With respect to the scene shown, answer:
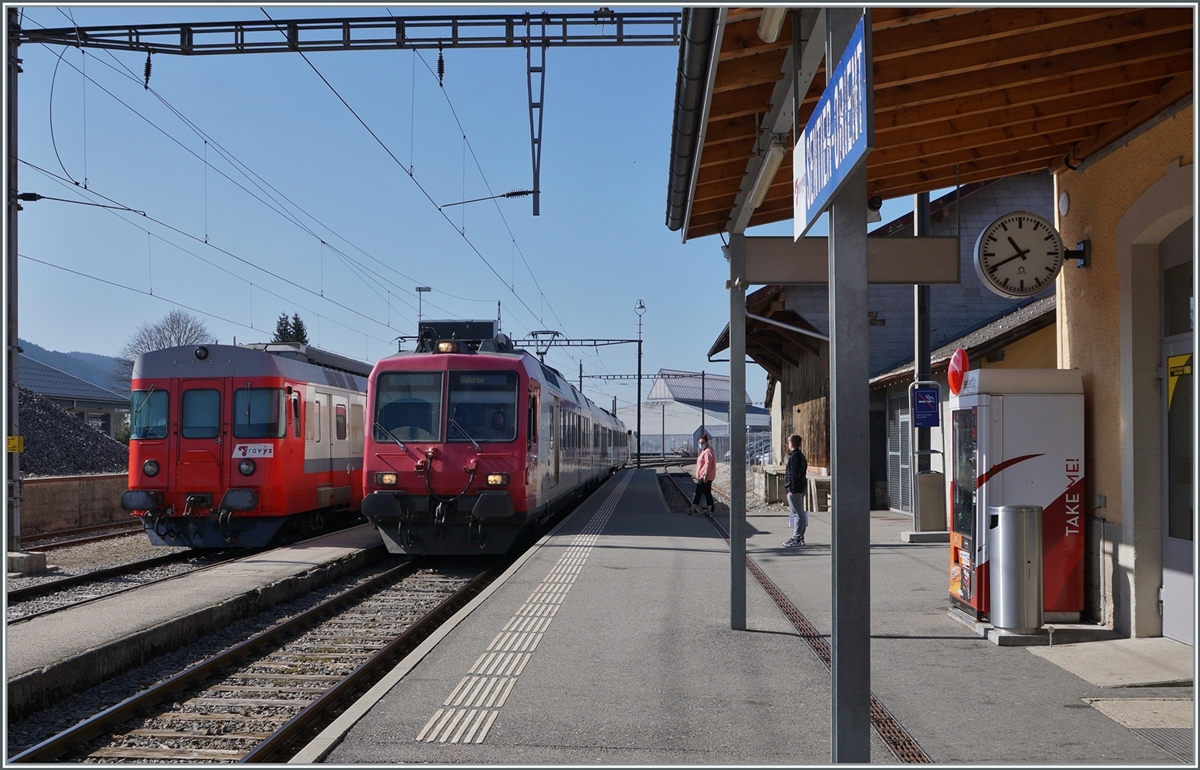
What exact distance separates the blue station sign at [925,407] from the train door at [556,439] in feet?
18.6

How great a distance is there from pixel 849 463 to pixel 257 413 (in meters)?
12.3

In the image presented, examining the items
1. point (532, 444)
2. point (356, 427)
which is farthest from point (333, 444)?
point (532, 444)

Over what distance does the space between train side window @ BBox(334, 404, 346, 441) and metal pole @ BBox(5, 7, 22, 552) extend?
5.54 meters

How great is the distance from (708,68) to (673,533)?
480 inches

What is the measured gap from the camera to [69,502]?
64.7ft

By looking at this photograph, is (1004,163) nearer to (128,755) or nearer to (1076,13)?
(1076,13)

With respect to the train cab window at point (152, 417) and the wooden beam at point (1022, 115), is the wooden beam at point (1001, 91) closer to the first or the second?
the wooden beam at point (1022, 115)

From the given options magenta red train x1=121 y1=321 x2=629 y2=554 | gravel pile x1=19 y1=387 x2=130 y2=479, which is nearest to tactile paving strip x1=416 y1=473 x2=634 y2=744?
magenta red train x1=121 y1=321 x2=629 y2=554

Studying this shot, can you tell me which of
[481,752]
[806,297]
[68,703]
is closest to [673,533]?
[806,297]

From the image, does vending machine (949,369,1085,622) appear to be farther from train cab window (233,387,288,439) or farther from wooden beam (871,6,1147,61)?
train cab window (233,387,288,439)

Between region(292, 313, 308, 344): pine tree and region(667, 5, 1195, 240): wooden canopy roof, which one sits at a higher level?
region(292, 313, 308, 344): pine tree

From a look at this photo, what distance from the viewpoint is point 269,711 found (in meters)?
6.95

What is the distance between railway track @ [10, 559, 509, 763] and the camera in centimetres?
597

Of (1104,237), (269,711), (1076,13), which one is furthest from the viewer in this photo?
(1104,237)
